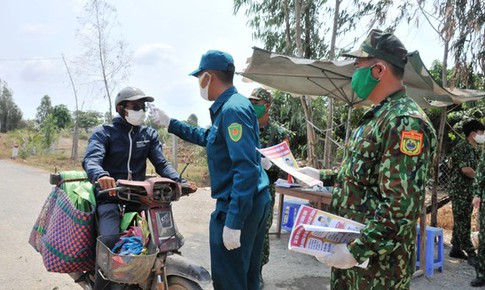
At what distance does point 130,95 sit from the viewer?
10.9ft

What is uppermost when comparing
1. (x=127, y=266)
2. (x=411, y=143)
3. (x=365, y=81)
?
(x=365, y=81)

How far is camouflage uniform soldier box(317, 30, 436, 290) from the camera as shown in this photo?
5.46ft

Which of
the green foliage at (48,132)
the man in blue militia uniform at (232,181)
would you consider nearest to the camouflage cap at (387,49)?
the man in blue militia uniform at (232,181)

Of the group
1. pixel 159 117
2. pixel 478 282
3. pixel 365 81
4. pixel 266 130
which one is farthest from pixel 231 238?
pixel 478 282

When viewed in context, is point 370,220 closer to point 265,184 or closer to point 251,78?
point 265,184

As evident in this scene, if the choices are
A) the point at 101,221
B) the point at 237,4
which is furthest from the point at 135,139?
the point at 237,4

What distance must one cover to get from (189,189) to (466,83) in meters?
5.30

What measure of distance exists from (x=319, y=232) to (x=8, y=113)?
5883cm

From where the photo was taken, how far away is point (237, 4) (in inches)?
362

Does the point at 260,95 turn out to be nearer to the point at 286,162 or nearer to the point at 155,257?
the point at 286,162

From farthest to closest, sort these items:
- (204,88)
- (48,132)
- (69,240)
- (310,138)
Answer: (48,132) < (310,138) < (69,240) < (204,88)

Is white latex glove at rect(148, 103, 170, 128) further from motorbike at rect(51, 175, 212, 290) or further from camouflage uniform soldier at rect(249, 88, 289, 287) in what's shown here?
camouflage uniform soldier at rect(249, 88, 289, 287)

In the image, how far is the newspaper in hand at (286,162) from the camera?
88.4 inches

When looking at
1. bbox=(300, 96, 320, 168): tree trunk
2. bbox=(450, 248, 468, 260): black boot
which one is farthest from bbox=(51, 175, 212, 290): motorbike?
bbox=(300, 96, 320, 168): tree trunk
